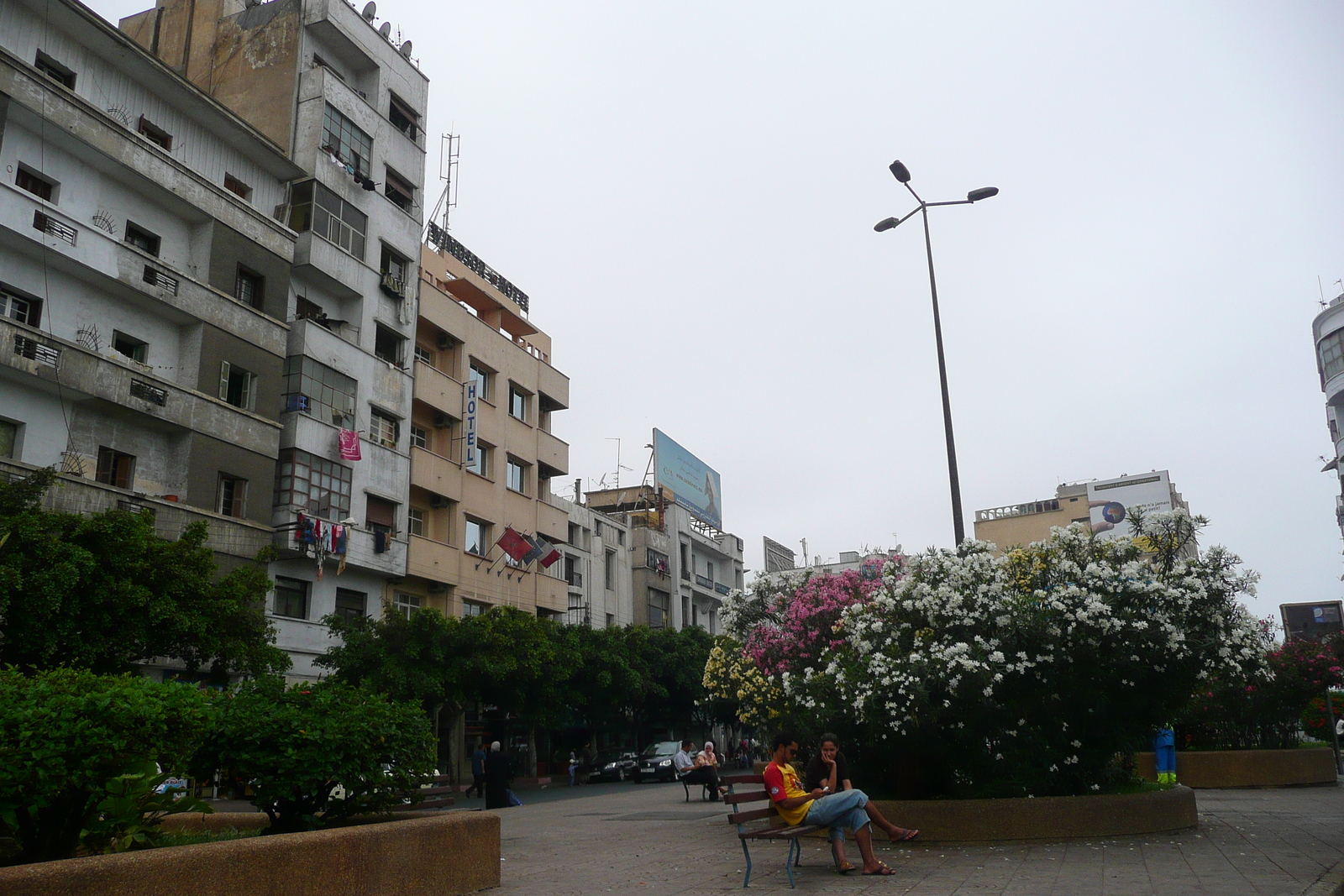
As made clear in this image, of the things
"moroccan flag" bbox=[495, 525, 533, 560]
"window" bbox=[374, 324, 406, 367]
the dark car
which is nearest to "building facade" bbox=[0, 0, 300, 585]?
"window" bbox=[374, 324, 406, 367]

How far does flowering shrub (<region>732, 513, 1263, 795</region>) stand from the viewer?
468 inches

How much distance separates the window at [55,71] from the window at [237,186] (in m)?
5.10

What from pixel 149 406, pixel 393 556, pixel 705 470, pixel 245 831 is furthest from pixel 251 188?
pixel 705 470

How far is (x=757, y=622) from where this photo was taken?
21.3 m

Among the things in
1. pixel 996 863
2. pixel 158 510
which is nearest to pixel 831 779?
pixel 996 863

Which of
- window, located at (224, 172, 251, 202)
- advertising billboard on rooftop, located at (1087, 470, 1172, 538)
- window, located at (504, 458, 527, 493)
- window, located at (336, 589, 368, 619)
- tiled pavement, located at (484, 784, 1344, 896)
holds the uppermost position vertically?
advertising billboard on rooftop, located at (1087, 470, 1172, 538)

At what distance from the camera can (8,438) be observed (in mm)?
23453

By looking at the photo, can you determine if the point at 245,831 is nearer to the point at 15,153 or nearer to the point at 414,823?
the point at 414,823

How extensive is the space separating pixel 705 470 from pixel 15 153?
5454 centimetres

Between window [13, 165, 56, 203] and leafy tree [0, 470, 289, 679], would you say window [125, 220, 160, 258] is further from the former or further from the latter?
leafy tree [0, 470, 289, 679]

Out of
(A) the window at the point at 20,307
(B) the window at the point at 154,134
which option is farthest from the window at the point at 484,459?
(A) the window at the point at 20,307

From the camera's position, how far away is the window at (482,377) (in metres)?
43.0

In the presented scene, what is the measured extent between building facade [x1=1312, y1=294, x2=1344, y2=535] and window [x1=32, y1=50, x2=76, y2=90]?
5842 cm

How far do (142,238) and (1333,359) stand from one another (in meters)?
58.9
